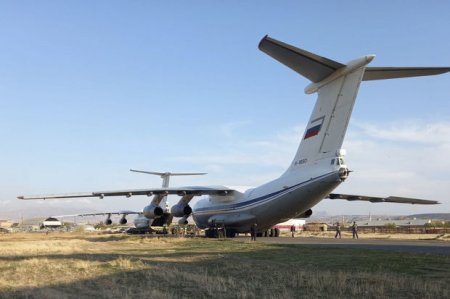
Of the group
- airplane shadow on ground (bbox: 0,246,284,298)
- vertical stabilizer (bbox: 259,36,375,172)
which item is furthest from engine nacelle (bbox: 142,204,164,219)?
airplane shadow on ground (bbox: 0,246,284,298)

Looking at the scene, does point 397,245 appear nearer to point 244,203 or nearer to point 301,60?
point 244,203

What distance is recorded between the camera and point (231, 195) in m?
30.8

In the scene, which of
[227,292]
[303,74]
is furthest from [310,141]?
[227,292]

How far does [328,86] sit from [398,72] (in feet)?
10.2

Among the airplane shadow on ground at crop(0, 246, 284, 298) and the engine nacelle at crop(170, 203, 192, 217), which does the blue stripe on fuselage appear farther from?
the airplane shadow on ground at crop(0, 246, 284, 298)

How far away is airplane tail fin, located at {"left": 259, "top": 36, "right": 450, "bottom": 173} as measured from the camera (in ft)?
55.3

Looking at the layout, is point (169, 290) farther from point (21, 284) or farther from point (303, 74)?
point (303, 74)

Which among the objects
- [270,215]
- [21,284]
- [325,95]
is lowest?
[21,284]

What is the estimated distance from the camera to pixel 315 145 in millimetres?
20906

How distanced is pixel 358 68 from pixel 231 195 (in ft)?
48.1

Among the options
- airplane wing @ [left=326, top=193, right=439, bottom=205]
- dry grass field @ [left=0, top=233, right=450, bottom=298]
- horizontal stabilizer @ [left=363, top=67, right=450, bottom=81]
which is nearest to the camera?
dry grass field @ [left=0, top=233, right=450, bottom=298]

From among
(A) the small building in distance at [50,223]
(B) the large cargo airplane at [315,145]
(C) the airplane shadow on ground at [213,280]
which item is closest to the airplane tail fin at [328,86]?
(B) the large cargo airplane at [315,145]

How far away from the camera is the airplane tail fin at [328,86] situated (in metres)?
16.8

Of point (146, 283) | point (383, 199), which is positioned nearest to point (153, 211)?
point (383, 199)
